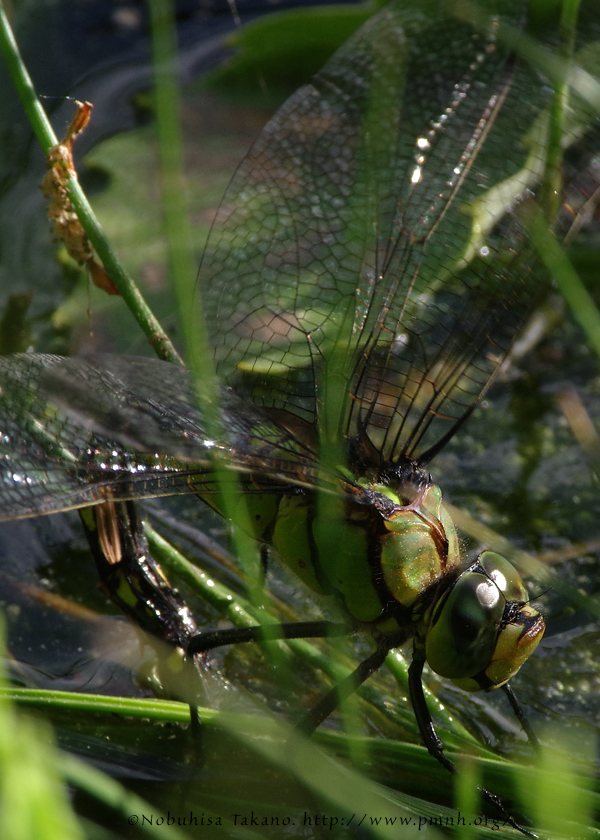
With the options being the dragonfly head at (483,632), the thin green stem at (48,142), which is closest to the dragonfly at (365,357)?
the dragonfly head at (483,632)

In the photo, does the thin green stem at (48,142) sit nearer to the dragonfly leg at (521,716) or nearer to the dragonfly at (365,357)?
the dragonfly at (365,357)

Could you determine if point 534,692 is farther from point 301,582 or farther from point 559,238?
point 559,238

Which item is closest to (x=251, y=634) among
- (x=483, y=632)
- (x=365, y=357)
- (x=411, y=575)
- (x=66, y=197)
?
(x=411, y=575)

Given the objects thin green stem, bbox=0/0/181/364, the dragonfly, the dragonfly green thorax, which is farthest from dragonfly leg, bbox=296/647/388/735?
thin green stem, bbox=0/0/181/364

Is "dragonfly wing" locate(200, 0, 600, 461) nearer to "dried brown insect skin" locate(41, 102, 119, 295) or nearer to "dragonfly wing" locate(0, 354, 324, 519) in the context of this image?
"dragonfly wing" locate(0, 354, 324, 519)

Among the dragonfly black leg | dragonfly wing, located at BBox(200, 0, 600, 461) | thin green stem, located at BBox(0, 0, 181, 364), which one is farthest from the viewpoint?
dragonfly wing, located at BBox(200, 0, 600, 461)

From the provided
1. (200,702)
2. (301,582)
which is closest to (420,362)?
(301,582)
